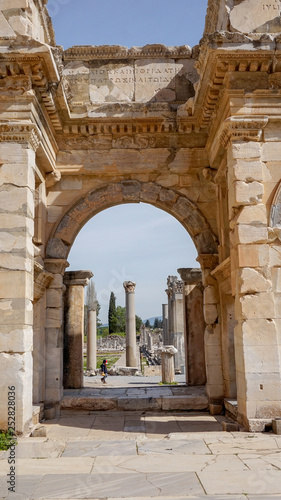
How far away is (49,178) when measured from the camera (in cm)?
947

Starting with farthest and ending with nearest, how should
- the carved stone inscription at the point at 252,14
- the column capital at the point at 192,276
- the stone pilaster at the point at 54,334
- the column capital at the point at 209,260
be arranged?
the column capital at the point at 192,276 → the column capital at the point at 209,260 → the stone pilaster at the point at 54,334 → the carved stone inscription at the point at 252,14

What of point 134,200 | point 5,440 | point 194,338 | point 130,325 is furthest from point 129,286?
point 5,440

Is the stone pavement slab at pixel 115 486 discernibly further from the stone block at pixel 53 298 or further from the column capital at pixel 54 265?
the column capital at pixel 54 265

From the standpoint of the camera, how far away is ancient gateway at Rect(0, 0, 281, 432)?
22.4 ft

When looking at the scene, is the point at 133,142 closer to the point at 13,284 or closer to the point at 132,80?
Answer: the point at 132,80

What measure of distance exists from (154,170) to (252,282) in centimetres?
379

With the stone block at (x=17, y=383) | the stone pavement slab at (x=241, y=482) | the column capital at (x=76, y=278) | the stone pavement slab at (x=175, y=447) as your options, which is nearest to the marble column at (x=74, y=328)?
the column capital at (x=76, y=278)

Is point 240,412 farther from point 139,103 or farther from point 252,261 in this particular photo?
point 139,103

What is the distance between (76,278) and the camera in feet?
37.9

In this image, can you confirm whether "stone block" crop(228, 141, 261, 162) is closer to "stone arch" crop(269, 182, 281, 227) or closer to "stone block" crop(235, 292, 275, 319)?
"stone arch" crop(269, 182, 281, 227)

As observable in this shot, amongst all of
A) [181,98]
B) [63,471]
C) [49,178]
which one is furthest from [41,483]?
[181,98]

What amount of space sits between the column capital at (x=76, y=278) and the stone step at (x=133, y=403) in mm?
2969

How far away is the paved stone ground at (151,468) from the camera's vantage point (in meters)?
4.07

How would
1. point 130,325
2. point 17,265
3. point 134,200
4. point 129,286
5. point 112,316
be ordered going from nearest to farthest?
point 17,265 < point 134,200 < point 130,325 < point 129,286 < point 112,316
